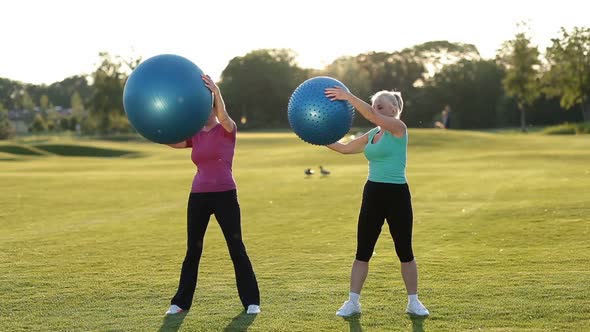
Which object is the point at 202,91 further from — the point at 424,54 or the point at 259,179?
the point at 424,54

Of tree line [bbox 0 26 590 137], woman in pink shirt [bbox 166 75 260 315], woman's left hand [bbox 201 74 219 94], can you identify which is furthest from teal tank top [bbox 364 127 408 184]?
tree line [bbox 0 26 590 137]

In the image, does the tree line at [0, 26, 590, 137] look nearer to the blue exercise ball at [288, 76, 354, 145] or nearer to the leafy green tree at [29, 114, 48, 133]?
the leafy green tree at [29, 114, 48, 133]

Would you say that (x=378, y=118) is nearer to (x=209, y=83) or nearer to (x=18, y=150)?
(x=209, y=83)

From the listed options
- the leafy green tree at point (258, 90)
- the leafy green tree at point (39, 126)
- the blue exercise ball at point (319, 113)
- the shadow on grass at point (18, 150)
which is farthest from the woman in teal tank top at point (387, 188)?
the leafy green tree at point (39, 126)

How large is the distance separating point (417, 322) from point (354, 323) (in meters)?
0.54

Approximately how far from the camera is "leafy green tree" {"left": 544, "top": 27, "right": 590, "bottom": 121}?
75.6 m

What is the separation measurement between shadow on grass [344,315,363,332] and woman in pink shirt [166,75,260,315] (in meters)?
0.90

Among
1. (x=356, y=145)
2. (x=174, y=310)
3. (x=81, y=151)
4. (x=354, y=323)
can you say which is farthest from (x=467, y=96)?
(x=354, y=323)

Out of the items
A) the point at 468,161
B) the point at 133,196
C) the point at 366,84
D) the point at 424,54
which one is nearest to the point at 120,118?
the point at 366,84

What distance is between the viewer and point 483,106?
9606 cm

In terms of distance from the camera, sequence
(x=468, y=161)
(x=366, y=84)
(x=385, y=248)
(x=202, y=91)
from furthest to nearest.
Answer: (x=366, y=84)
(x=468, y=161)
(x=385, y=248)
(x=202, y=91)

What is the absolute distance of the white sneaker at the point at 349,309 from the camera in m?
6.91

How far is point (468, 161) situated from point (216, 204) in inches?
1171

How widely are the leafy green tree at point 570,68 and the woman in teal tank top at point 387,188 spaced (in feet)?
242
